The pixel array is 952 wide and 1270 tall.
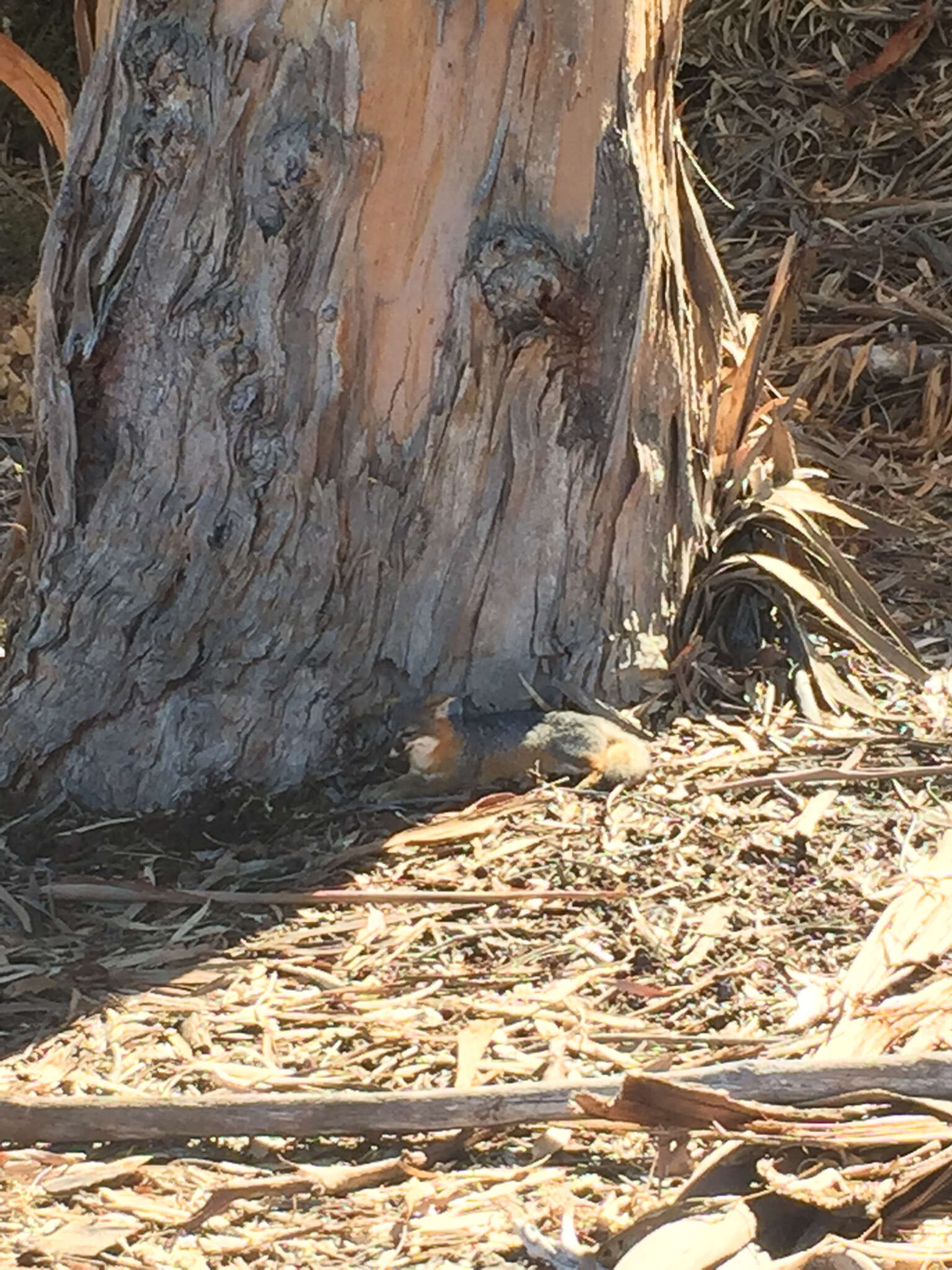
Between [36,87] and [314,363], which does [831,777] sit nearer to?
[314,363]

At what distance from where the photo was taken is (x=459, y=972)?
7.65 ft

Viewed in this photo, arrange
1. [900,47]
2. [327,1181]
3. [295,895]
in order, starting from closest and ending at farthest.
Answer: [327,1181] → [295,895] → [900,47]

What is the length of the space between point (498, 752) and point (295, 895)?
20.3 inches

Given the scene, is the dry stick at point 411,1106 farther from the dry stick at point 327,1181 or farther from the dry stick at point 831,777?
the dry stick at point 831,777

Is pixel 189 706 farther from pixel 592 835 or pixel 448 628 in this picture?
pixel 592 835

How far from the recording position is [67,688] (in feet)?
9.25

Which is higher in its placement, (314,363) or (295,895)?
(314,363)

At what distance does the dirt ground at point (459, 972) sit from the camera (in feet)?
5.89

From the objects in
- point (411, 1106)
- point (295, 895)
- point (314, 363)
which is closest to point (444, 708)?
point (295, 895)

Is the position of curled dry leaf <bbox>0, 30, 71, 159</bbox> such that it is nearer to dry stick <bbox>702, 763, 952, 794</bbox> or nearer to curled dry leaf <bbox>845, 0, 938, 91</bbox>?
dry stick <bbox>702, 763, 952, 794</bbox>

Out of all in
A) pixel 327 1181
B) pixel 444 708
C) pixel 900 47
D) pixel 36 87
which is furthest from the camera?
pixel 900 47

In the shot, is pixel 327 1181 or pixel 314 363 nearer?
pixel 327 1181

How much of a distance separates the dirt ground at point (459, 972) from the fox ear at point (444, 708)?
211mm

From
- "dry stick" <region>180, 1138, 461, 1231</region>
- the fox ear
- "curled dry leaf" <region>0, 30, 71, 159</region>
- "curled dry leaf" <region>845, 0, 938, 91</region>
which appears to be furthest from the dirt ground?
"curled dry leaf" <region>845, 0, 938, 91</region>
